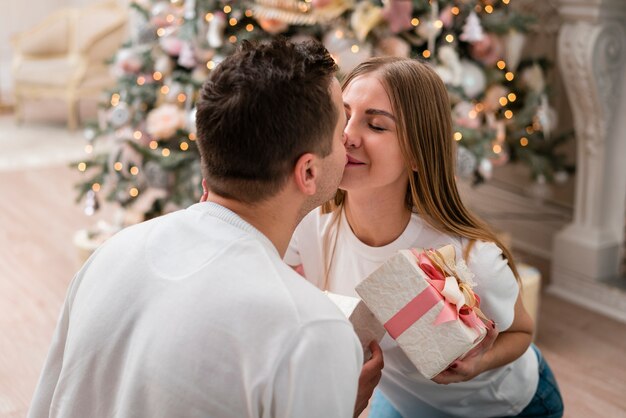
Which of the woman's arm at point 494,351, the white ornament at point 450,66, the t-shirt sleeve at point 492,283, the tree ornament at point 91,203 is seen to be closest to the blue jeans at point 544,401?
the woman's arm at point 494,351

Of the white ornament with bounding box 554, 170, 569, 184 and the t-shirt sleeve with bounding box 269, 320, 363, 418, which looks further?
the white ornament with bounding box 554, 170, 569, 184

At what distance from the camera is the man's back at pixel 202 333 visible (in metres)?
1.07

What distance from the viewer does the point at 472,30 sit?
3.24 m

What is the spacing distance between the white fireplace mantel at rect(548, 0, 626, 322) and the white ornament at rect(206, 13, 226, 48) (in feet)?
4.31

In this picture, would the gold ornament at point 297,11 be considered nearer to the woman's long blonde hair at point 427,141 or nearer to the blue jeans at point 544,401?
the woman's long blonde hair at point 427,141

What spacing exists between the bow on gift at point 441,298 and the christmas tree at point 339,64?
5.52 feet

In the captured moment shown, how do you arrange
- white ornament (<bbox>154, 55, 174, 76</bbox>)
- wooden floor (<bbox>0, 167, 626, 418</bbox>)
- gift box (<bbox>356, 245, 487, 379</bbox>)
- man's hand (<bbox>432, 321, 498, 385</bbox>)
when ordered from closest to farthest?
gift box (<bbox>356, 245, 487, 379</bbox>) < man's hand (<bbox>432, 321, 498, 385</bbox>) < wooden floor (<bbox>0, 167, 626, 418</bbox>) < white ornament (<bbox>154, 55, 174, 76</bbox>)

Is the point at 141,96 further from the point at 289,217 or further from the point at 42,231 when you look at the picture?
the point at 289,217

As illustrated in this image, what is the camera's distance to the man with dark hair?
1071 millimetres

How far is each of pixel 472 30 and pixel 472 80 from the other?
0.19 meters

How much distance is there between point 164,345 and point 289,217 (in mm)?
259

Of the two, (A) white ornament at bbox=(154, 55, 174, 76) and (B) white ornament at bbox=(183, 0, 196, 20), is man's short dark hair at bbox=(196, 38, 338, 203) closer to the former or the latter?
(B) white ornament at bbox=(183, 0, 196, 20)

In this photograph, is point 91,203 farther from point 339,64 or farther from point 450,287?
point 450,287

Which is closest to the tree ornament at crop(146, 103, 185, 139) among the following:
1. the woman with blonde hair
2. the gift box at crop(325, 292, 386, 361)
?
the woman with blonde hair
